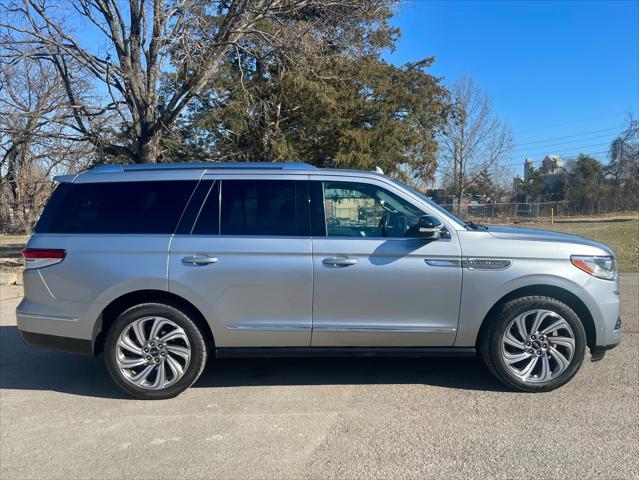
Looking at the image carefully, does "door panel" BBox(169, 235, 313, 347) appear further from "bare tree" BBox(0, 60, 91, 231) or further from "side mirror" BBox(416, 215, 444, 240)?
"bare tree" BBox(0, 60, 91, 231)

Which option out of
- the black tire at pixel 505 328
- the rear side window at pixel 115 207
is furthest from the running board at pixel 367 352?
the rear side window at pixel 115 207

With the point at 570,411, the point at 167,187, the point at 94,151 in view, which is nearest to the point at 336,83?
the point at 94,151

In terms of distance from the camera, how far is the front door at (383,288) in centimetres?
409

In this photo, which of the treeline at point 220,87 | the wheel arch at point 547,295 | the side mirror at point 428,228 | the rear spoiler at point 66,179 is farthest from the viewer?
the treeline at point 220,87

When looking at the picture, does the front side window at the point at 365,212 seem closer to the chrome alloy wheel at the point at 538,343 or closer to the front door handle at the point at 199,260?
the front door handle at the point at 199,260

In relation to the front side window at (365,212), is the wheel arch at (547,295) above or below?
below

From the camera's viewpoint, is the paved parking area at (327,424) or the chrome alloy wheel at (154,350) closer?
the paved parking area at (327,424)

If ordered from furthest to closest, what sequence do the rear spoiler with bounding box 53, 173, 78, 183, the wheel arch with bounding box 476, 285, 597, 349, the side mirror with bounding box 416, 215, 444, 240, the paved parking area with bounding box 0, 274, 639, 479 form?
the rear spoiler with bounding box 53, 173, 78, 183
the wheel arch with bounding box 476, 285, 597, 349
the side mirror with bounding box 416, 215, 444, 240
the paved parking area with bounding box 0, 274, 639, 479

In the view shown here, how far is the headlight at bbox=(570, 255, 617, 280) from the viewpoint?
413 centimetres

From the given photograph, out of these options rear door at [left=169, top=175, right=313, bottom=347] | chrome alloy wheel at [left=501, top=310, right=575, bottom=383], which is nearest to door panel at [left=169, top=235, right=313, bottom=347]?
rear door at [left=169, top=175, right=313, bottom=347]

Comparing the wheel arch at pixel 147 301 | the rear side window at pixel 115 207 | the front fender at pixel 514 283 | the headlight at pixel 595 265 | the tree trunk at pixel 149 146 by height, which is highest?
the tree trunk at pixel 149 146

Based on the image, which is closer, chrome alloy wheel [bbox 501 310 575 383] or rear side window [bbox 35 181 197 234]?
chrome alloy wheel [bbox 501 310 575 383]

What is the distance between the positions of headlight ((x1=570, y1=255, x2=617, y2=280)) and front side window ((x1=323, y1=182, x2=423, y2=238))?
1380 mm

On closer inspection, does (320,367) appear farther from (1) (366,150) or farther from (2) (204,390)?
(1) (366,150)
